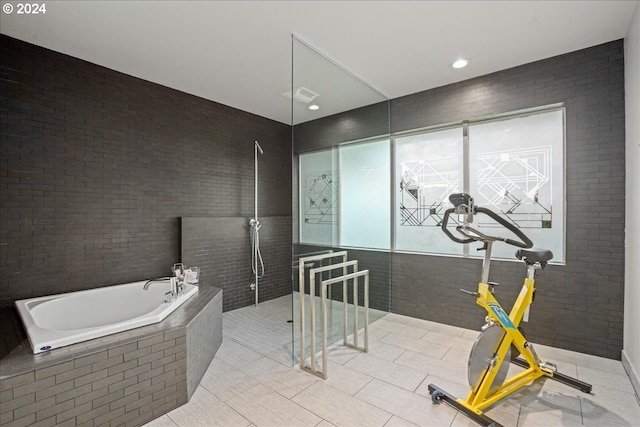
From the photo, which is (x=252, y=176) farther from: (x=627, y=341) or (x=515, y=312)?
(x=627, y=341)

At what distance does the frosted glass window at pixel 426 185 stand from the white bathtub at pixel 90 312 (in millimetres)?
2533

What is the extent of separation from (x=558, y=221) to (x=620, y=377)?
1.29 m

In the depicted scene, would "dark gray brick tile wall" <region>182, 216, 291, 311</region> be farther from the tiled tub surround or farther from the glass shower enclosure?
the glass shower enclosure

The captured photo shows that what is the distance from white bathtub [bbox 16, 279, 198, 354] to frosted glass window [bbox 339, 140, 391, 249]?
1.67 metres

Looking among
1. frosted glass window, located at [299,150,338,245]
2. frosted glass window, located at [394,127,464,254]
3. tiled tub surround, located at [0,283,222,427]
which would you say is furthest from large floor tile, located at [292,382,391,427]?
frosted glass window, located at [394,127,464,254]

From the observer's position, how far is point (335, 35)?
7.99ft

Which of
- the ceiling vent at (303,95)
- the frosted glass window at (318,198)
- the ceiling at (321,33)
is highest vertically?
the ceiling at (321,33)

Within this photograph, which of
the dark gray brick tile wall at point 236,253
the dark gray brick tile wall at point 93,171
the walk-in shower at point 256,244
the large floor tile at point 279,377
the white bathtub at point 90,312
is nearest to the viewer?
the white bathtub at point 90,312

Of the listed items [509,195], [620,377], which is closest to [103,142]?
[509,195]

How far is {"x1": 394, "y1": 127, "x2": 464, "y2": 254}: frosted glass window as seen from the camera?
3387mm

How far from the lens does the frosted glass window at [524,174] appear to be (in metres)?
2.80

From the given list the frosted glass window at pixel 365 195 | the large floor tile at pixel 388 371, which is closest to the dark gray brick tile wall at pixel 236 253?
the frosted glass window at pixel 365 195

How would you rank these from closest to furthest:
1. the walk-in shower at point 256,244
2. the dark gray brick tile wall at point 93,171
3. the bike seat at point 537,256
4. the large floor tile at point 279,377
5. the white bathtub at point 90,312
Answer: the white bathtub at point 90,312 < the bike seat at point 537,256 < the large floor tile at point 279,377 < the dark gray brick tile wall at point 93,171 < the walk-in shower at point 256,244

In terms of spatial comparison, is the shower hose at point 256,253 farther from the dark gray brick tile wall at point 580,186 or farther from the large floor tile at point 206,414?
the large floor tile at point 206,414
